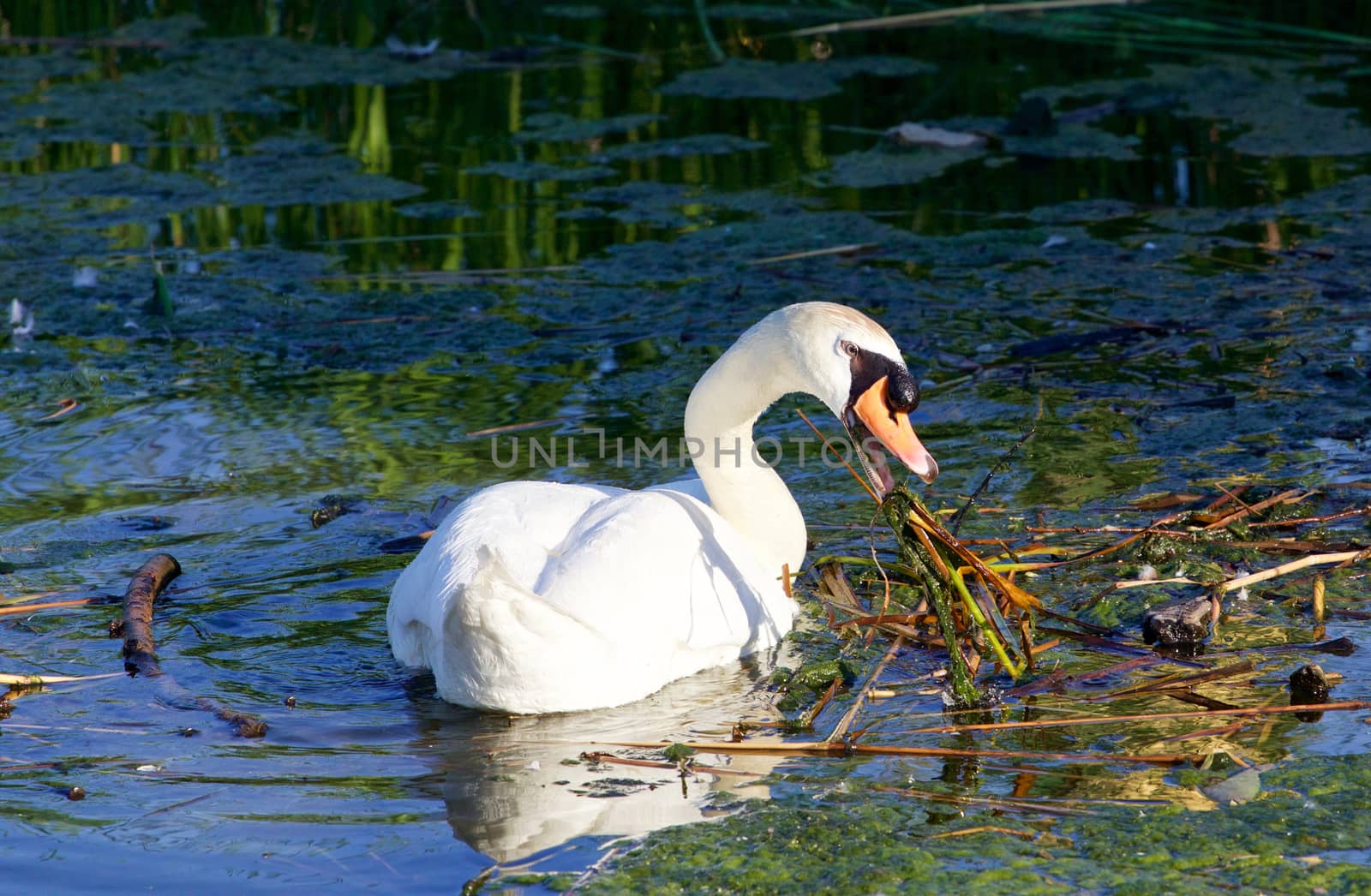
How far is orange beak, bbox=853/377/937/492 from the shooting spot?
4566 mm

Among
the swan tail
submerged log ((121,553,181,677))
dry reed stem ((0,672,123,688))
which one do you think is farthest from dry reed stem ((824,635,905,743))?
dry reed stem ((0,672,123,688))

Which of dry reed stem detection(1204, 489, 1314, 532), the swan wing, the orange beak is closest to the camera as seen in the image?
the swan wing

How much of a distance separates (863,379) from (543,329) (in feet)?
10.6

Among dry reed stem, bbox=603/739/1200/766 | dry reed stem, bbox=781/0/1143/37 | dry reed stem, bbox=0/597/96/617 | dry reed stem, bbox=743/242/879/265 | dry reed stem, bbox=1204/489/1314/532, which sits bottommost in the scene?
dry reed stem, bbox=0/597/96/617

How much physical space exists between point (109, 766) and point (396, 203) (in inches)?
243

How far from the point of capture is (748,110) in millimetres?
11633

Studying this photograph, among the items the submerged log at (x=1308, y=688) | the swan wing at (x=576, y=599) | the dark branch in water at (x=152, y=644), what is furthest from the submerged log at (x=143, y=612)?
the submerged log at (x=1308, y=688)

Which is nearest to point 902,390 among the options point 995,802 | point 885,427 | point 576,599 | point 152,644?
point 885,427

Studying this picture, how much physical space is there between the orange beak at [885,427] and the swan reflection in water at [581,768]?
671mm

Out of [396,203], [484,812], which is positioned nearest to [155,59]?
[396,203]

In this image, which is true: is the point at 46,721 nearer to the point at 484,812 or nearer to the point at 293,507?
the point at 484,812

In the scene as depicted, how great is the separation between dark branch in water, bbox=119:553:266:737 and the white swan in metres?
0.52

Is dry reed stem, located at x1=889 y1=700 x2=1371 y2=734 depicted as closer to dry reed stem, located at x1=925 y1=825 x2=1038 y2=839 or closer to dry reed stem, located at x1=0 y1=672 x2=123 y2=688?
dry reed stem, located at x1=925 y1=825 x2=1038 y2=839

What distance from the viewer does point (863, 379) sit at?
465cm
